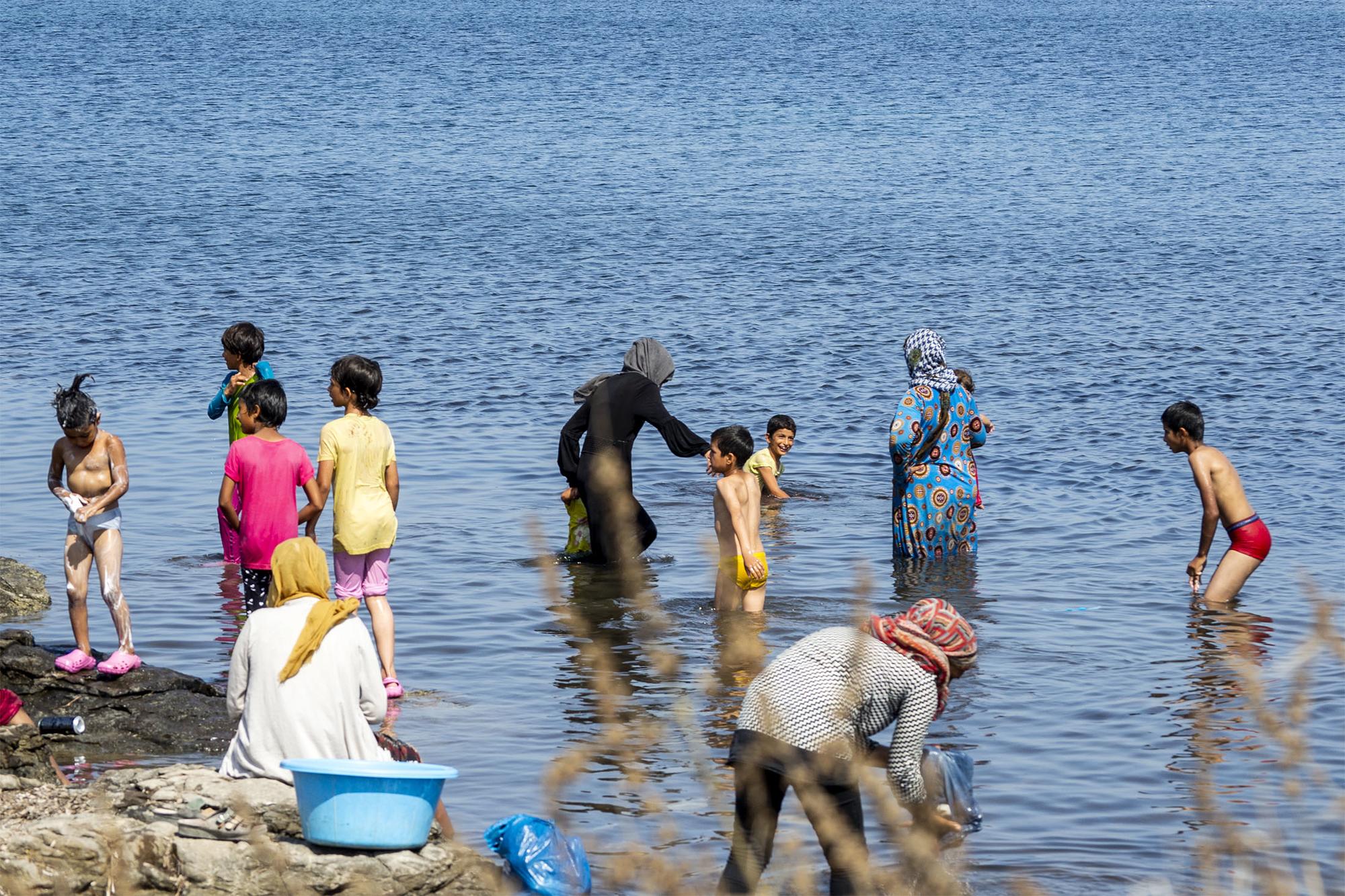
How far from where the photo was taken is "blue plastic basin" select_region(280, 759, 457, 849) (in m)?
6.19

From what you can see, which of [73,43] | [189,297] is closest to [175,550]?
[189,297]

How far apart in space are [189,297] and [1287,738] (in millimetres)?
25193

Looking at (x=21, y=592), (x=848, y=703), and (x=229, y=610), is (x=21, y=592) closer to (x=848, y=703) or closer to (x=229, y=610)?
(x=229, y=610)

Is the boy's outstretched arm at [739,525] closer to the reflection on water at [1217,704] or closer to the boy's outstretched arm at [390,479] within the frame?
the boy's outstretched arm at [390,479]

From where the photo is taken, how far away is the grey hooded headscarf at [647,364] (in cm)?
1193

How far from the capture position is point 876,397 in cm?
2084

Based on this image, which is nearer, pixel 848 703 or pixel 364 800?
pixel 848 703

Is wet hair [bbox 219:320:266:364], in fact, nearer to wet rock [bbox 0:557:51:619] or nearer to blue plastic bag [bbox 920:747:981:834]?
wet rock [bbox 0:557:51:619]

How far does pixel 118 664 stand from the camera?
29.2 ft

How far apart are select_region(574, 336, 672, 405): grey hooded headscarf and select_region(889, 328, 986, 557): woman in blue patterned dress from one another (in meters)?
1.72

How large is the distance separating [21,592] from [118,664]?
296 centimetres

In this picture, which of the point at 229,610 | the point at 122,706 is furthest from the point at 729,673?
the point at 229,610

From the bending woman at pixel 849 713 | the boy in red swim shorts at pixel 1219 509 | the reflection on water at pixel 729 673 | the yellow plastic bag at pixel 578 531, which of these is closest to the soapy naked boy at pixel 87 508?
the reflection on water at pixel 729 673

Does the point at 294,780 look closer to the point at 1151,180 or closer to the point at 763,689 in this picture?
the point at 763,689
